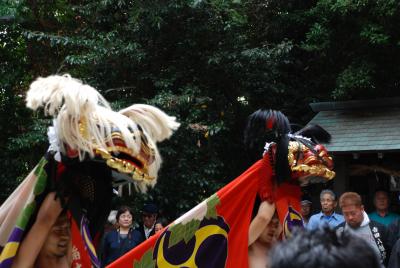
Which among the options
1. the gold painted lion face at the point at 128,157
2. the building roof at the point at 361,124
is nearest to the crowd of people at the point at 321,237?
the gold painted lion face at the point at 128,157

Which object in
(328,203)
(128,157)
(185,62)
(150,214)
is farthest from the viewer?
(185,62)

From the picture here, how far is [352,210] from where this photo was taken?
20.2ft

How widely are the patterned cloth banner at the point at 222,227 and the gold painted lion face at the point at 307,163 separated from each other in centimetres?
17

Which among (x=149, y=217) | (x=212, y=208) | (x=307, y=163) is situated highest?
(x=307, y=163)

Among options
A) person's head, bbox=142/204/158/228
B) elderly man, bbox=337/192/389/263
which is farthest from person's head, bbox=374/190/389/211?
person's head, bbox=142/204/158/228

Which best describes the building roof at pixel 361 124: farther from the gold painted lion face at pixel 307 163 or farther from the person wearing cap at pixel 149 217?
the gold painted lion face at pixel 307 163

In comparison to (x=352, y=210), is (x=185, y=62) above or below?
above

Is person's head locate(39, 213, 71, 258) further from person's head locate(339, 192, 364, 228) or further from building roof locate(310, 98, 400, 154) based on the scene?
building roof locate(310, 98, 400, 154)

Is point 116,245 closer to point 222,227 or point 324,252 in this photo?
point 222,227

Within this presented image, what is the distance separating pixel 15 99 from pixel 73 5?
1645mm

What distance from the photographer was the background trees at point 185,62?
9.77 m

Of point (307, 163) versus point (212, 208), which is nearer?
point (307, 163)

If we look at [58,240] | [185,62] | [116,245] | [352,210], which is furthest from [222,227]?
[185,62]

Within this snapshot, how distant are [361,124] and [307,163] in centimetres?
565
